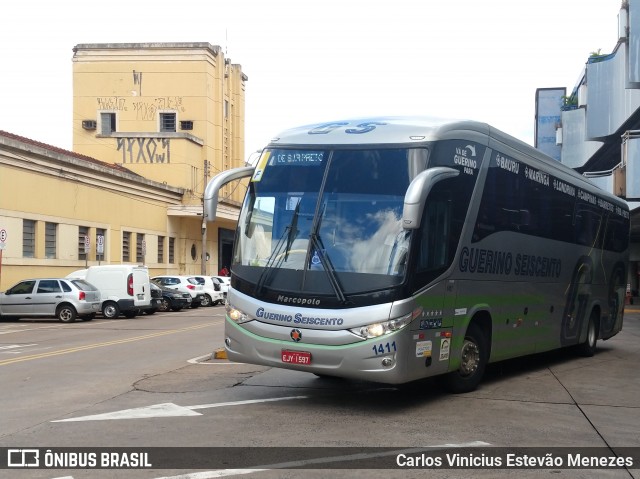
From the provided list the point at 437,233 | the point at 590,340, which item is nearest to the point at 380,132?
the point at 437,233

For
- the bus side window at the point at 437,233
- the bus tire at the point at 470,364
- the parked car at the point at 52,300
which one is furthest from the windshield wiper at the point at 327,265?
the parked car at the point at 52,300

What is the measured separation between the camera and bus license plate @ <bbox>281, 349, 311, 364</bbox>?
9.15 meters

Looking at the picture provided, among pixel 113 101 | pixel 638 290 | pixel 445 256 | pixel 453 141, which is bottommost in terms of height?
pixel 638 290

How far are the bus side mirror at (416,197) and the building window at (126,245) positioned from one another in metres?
36.6

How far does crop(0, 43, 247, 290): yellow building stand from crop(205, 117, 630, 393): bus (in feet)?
98.2

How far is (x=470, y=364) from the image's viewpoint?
35.6 ft

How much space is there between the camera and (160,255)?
4916 centimetres

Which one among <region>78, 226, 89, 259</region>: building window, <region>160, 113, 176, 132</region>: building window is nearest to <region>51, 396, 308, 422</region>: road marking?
<region>78, 226, 89, 259</region>: building window

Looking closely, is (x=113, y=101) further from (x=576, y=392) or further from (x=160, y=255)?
(x=576, y=392)

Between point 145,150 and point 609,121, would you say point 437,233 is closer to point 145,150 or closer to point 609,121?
point 609,121

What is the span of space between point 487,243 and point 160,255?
39950 millimetres

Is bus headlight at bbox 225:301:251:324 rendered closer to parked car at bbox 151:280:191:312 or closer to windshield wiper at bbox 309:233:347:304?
windshield wiper at bbox 309:233:347:304

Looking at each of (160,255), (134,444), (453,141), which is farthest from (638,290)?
(134,444)

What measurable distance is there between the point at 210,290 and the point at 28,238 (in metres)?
9.66
